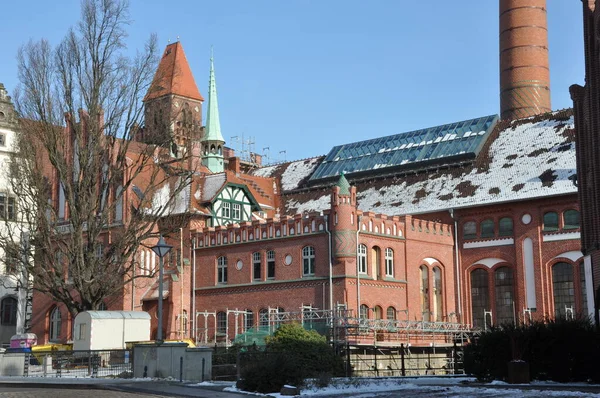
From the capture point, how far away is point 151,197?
37750mm

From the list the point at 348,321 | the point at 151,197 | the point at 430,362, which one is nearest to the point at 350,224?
the point at 348,321

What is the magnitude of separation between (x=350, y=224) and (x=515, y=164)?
12230 mm

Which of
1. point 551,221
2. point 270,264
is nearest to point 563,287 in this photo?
point 551,221

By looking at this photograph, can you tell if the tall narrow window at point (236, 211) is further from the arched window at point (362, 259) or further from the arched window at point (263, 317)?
the arched window at point (362, 259)

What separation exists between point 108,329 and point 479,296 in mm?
22914

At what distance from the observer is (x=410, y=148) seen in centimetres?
5684

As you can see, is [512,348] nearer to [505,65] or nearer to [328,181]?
[328,181]

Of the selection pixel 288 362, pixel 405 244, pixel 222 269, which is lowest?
pixel 288 362

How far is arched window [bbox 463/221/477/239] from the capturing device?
5025 centimetres

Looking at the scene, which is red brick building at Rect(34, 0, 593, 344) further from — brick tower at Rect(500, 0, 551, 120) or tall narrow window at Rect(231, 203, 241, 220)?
brick tower at Rect(500, 0, 551, 120)

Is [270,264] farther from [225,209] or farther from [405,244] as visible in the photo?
[405,244]

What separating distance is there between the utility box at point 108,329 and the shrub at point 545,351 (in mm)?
17314

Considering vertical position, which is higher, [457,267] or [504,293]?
[457,267]

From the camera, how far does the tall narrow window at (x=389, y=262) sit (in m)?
46.8
